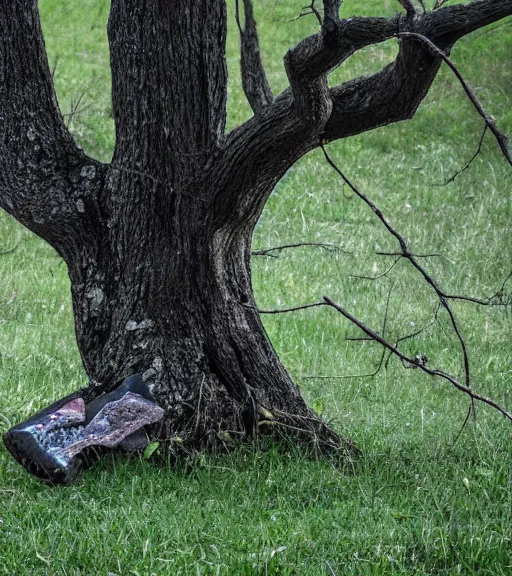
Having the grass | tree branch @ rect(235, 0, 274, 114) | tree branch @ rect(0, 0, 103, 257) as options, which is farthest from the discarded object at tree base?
tree branch @ rect(235, 0, 274, 114)

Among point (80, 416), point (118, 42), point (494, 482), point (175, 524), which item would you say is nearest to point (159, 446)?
point (80, 416)

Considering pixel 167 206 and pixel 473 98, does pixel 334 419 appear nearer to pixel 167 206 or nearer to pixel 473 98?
pixel 167 206

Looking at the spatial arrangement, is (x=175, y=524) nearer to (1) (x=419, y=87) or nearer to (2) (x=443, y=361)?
(1) (x=419, y=87)

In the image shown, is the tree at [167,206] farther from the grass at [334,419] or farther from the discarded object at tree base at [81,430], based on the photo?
the grass at [334,419]

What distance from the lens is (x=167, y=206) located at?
4.58 metres

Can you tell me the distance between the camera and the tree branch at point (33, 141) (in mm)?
4617

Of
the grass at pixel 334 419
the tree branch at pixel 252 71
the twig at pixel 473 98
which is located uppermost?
the tree branch at pixel 252 71

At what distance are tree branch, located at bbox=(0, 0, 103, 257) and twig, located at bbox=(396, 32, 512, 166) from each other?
1901 mm

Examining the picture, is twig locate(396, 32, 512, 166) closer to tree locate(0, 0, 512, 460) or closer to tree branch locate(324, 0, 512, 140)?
tree branch locate(324, 0, 512, 140)

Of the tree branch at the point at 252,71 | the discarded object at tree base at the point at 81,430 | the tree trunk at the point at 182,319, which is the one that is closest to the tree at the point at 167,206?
the tree trunk at the point at 182,319

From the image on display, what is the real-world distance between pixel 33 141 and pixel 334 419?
2.32 m

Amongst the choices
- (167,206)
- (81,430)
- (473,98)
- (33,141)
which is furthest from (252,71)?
(81,430)

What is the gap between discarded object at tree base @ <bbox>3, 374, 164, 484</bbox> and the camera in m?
4.25

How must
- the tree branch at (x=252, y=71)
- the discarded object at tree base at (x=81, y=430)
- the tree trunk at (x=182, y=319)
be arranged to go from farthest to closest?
the tree branch at (x=252, y=71) < the tree trunk at (x=182, y=319) < the discarded object at tree base at (x=81, y=430)
